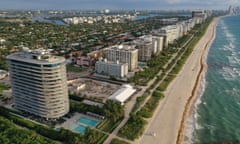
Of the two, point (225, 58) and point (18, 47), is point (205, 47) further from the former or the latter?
point (18, 47)

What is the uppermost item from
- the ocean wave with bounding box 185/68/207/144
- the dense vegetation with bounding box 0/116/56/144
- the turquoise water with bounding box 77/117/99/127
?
the dense vegetation with bounding box 0/116/56/144

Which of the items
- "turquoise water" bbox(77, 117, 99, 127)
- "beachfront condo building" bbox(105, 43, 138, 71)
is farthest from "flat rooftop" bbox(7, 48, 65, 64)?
"beachfront condo building" bbox(105, 43, 138, 71)

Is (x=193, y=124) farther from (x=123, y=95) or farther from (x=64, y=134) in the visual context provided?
(x=64, y=134)

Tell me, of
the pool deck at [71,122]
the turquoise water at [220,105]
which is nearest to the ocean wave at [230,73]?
the turquoise water at [220,105]

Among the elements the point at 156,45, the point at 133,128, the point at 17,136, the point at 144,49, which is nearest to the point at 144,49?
the point at 144,49

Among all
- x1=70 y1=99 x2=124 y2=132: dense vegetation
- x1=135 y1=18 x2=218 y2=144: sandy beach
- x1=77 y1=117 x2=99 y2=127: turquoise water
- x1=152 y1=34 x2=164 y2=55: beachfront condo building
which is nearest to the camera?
x1=135 y1=18 x2=218 y2=144: sandy beach

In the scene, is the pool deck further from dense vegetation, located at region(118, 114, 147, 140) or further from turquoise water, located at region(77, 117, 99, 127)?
dense vegetation, located at region(118, 114, 147, 140)
